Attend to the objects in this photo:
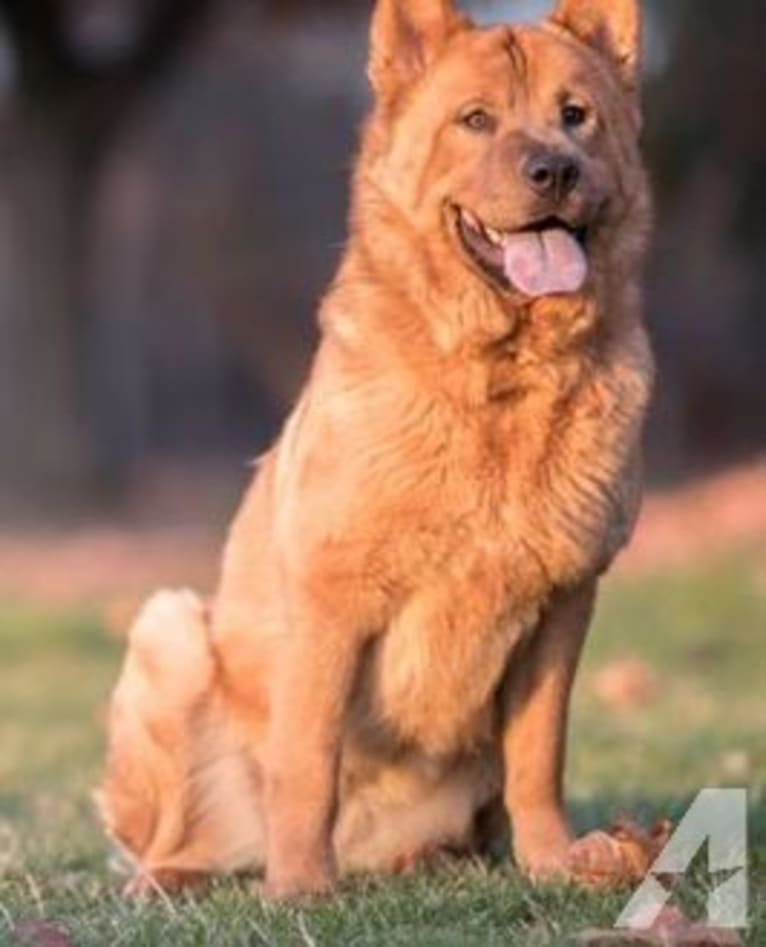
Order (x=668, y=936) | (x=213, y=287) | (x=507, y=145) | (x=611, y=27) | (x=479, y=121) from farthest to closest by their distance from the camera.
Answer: (x=213, y=287) < (x=611, y=27) < (x=479, y=121) < (x=507, y=145) < (x=668, y=936)

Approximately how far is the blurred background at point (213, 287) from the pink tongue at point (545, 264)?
26.8ft

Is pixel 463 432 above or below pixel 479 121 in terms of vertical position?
below

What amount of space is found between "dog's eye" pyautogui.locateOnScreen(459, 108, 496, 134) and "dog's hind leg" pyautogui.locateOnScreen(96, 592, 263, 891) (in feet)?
4.92

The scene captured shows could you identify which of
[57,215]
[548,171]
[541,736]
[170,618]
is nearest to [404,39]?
[548,171]

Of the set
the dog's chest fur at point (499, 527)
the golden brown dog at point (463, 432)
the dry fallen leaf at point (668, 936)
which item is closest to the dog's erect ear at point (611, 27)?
the golden brown dog at point (463, 432)

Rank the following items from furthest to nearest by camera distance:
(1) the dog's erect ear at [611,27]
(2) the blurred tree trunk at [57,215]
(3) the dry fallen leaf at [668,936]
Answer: (2) the blurred tree trunk at [57,215]
(1) the dog's erect ear at [611,27]
(3) the dry fallen leaf at [668,936]

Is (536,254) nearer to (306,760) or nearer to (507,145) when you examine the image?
(507,145)

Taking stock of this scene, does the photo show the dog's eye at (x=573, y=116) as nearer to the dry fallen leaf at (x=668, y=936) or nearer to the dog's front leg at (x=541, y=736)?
the dog's front leg at (x=541, y=736)

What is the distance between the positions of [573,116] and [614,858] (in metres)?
1.68

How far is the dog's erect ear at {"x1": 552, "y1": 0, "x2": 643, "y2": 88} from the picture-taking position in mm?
6383

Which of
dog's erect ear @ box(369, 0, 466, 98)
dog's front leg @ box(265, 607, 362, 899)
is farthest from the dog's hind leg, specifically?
dog's erect ear @ box(369, 0, 466, 98)

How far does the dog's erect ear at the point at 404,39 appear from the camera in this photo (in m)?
6.26

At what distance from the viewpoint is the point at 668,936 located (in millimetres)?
5039

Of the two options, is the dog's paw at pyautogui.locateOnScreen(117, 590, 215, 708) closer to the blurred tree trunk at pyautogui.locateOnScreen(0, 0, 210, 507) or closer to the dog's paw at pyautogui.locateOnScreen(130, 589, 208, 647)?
the dog's paw at pyautogui.locateOnScreen(130, 589, 208, 647)
